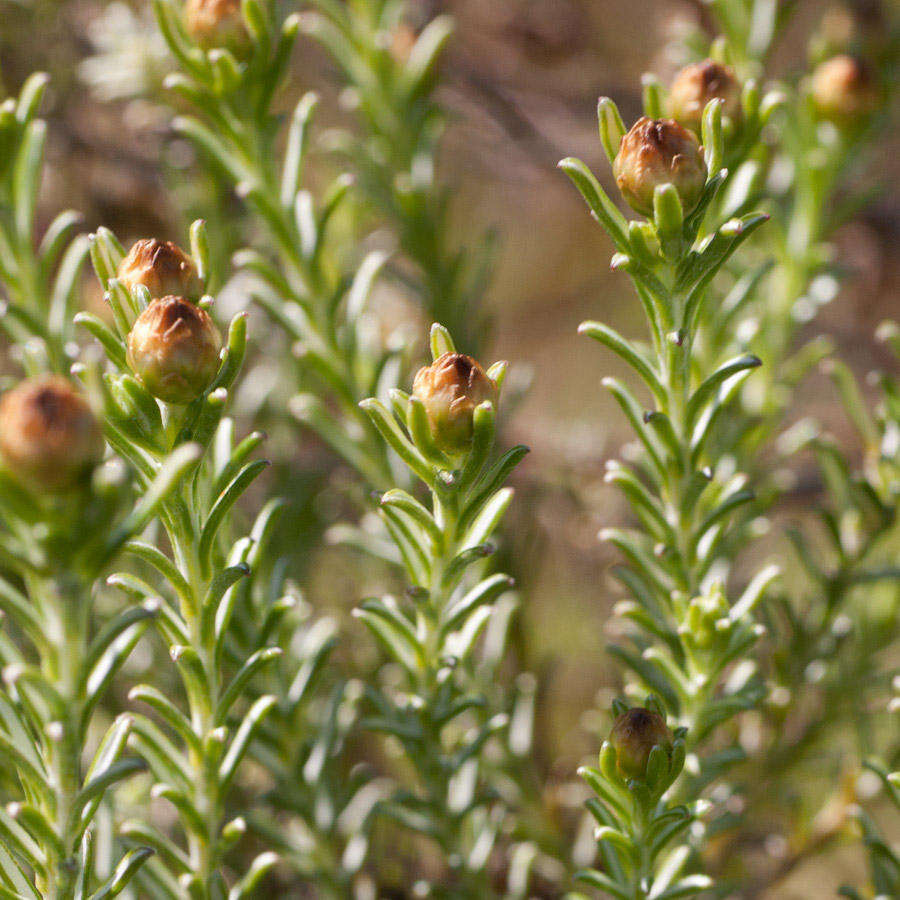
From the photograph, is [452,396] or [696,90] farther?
[696,90]

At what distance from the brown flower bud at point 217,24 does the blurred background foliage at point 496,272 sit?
0.33 meters

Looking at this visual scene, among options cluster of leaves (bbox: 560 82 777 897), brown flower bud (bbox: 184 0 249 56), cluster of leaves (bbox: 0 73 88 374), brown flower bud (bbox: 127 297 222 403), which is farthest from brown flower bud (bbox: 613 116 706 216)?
cluster of leaves (bbox: 0 73 88 374)

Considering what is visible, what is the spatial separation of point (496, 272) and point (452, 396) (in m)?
0.99


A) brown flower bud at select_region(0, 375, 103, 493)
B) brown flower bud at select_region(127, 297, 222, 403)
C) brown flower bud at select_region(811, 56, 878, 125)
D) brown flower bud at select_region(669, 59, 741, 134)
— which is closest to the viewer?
brown flower bud at select_region(0, 375, 103, 493)

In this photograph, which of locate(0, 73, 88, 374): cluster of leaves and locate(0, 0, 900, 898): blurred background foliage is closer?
locate(0, 73, 88, 374): cluster of leaves

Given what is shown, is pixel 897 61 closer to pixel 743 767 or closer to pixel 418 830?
pixel 743 767

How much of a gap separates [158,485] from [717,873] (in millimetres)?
781

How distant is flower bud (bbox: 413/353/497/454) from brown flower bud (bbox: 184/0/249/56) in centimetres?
42

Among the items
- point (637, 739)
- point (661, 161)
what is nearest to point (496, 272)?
point (661, 161)

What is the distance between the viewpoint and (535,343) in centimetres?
234

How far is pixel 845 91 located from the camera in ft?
3.42

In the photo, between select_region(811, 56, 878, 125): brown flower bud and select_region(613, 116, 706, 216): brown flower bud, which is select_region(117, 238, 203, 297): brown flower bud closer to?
select_region(613, 116, 706, 216): brown flower bud

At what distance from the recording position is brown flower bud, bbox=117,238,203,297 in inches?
23.5

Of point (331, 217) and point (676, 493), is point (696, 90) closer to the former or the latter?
point (676, 493)
